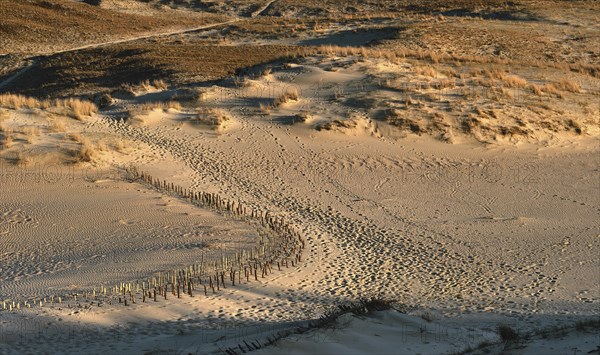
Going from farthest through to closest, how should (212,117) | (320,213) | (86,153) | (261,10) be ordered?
1. (261,10)
2. (212,117)
3. (86,153)
4. (320,213)

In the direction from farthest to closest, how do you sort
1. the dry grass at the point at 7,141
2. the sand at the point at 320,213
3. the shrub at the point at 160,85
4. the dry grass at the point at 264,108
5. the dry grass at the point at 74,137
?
the shrub at the point at 160,85
the dry grass at the point at 264,108
the dry grass at the point at 74,137
the dry grass at the point at 7,141
the sand at the point at 320,213

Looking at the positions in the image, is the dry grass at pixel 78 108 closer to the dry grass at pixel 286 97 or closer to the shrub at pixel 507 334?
the dry grass at pixel 286 97

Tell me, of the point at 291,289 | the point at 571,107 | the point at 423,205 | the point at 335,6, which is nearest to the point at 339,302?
the point at 291,289

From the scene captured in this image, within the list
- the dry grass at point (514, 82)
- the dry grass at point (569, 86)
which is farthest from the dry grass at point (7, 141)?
the dry grass at point (569, 86)

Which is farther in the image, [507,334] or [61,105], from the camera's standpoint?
[61,105]

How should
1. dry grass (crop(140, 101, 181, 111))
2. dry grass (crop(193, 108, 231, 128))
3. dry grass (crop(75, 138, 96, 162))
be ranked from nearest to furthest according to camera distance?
dry grass (crop(75, 138, 96, 162)) < dry grass (crop(193, 108, 231, 128)) < dry grass (crop(140, 101, 181, 111))

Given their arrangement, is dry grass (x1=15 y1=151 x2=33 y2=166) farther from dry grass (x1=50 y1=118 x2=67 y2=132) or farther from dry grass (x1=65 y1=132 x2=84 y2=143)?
dry grass (x1=50 y1=118 x2=67 y2=132)

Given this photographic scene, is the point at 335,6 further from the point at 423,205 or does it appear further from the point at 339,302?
the point at 339,302

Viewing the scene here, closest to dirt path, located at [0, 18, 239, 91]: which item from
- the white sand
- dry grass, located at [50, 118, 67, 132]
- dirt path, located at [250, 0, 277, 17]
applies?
dirt path, located at [250, 0, 277, 17]

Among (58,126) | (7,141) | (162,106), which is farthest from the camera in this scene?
(162,106)

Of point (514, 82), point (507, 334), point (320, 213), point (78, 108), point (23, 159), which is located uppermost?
point (514, 82)

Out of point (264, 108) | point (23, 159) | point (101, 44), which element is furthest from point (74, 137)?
point (101, 44)

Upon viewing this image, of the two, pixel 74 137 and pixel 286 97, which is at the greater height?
pixel 286 97

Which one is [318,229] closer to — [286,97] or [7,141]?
[7,141]
